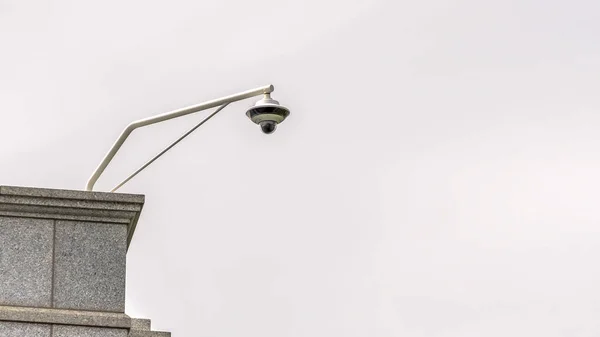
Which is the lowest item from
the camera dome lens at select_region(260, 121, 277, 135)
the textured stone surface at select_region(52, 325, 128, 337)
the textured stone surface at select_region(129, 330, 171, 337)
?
the textured stone surface at select_region(52, 325, 128, 337)

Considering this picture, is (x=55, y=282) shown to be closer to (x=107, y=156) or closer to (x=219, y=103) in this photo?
(x=107, y=156)

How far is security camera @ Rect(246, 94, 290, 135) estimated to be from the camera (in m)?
15.8

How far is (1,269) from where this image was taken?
15.2m

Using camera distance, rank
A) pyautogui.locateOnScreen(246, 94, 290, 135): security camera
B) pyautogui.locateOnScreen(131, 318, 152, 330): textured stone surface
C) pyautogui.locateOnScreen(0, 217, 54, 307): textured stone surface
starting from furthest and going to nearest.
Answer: pyautogui.locateOnScreen(131, 318, 152, 330): textured stone surface, pyautogui.locateOnScreen(246, 94, 290, 135): security camera, pyautogui.locateOnScreen(0, 217, 54, 307): textured stone surface

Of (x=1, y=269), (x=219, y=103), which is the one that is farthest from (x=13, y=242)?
(x=219, y=103)

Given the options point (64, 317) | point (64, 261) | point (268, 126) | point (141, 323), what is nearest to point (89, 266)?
point (64, 261)

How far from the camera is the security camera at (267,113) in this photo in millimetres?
15805

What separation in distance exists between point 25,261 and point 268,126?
3.01 metres

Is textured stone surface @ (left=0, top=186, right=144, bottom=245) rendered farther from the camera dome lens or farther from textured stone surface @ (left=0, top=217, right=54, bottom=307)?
the camera dome lens

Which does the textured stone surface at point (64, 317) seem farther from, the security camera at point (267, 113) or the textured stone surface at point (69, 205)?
the security camera at point (267, 113)

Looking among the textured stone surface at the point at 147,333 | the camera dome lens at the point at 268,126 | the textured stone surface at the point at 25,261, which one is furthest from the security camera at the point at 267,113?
the textured stone surface at the point at 147,333

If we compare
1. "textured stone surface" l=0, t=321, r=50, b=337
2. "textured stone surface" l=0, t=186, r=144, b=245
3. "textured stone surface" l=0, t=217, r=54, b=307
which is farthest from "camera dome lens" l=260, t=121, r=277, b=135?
"textured stone surface" l=0, t=321, r=50, b=337

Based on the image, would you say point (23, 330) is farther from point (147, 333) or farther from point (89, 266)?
point (147, 333)

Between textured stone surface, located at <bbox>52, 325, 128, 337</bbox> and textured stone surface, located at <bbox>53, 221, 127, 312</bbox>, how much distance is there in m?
0.25
